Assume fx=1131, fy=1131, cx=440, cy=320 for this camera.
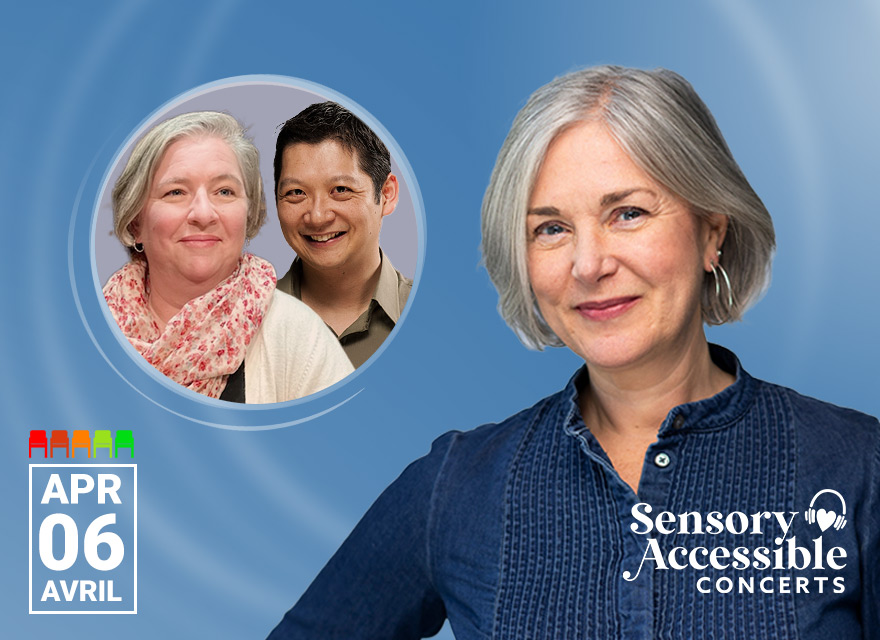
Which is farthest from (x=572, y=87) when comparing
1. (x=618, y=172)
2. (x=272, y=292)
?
(x=272, y=292)

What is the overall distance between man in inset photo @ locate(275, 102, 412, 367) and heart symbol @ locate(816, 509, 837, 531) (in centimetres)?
106

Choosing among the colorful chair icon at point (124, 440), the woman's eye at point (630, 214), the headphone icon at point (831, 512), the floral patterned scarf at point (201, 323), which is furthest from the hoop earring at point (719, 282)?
the colorful chair icon at point (124, 440)

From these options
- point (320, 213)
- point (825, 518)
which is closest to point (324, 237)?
point (320, 213)

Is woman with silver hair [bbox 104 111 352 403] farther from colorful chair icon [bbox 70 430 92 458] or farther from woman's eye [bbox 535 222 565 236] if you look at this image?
woman's eye [bbox 535 222 565 236]

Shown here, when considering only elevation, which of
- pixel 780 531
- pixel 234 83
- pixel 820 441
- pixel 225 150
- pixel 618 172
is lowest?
pixel 780 531

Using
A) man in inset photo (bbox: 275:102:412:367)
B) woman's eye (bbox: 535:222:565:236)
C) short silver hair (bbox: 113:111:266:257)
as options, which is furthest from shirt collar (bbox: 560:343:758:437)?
short silver hair (bbox: 113:111:266:257)

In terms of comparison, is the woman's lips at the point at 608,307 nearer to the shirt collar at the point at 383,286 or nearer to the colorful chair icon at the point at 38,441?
the shirt collar at the point at 383,286

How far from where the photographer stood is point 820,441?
1.59 m

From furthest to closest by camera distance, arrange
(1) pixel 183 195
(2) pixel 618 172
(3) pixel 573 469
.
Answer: (1) pixel 183 195 → (3) pixel 573 469 → (2) pixel 618 172

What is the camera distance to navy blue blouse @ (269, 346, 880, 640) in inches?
59.5

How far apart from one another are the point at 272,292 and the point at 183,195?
260 millimetres

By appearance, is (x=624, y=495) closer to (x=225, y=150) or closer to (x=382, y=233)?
(x=382, y=233)

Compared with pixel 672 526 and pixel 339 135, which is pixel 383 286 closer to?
pixel 339 135

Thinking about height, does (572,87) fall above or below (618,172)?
above
